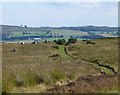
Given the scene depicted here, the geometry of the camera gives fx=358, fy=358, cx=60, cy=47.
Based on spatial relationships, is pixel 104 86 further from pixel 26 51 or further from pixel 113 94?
pixel 26 51

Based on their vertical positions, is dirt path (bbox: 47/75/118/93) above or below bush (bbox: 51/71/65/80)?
above

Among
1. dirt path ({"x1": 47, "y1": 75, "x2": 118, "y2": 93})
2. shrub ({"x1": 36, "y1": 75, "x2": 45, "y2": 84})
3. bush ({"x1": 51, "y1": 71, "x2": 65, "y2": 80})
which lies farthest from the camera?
bush ({"x1": 51, "y1": 71, "x2": 65, "y2": 80})

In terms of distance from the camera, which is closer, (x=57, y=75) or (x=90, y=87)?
(x=90, y=87)

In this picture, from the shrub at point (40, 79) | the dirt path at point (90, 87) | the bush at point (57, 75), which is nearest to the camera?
the dirt path at point (90, 87)

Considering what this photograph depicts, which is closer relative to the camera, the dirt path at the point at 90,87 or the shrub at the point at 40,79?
the dirt path at the point at 90,87

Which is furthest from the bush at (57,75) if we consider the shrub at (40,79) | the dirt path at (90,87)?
the dirt path at (90,87)

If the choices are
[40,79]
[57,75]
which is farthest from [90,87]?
[57,75]

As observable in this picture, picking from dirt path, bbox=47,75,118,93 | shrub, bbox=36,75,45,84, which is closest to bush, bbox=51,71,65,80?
shrub, bbox=36,75,45,84

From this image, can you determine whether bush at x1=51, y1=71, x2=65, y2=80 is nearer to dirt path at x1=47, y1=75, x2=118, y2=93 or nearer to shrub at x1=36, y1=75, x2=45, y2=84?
shrub at x1=36, y1=75, x2=45, y2=84

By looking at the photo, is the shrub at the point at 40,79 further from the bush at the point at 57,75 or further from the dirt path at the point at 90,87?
the dirt path at the point at 90,87

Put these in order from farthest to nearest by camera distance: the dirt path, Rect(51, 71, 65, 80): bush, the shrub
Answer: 1. Rect(51, 71, 65, 80): bush
2. the shrub
3. the dirt path

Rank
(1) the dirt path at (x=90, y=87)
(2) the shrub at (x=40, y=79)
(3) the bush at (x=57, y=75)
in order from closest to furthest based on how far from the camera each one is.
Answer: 1. (1) the dirt path at (x=90, y=87)
2. (2) the shrub at (x=40, y=79)
3. (3) the bush at (x=57, y=75)

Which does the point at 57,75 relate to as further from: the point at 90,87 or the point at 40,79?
the point at 90,87

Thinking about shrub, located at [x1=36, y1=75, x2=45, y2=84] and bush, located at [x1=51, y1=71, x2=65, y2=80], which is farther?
bush, located at [x1=51, y1=71, x2=65, y2=80]
